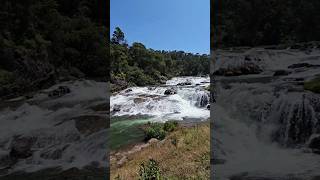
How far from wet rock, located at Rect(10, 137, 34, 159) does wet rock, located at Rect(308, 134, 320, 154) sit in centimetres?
474

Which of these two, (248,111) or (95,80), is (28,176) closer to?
(95,80)

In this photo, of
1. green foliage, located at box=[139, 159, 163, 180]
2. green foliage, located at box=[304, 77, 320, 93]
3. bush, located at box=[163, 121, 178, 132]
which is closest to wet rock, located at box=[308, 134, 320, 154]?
green foliage, located at box=[304, 77, 320, 93]

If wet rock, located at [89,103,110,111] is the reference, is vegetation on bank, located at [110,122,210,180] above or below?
below

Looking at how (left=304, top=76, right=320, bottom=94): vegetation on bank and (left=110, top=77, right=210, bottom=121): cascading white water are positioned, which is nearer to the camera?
(left=304, top=76, right=320, bottom=94): vegetation on bank

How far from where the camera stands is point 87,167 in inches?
301

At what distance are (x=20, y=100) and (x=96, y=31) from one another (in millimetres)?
1961

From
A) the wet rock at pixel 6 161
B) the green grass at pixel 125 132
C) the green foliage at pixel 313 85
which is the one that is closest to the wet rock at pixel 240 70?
the green foliage at pixel 313 85

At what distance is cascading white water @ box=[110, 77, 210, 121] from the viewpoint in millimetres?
12516

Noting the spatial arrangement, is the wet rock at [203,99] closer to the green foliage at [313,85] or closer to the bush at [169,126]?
the bush at [169,126]

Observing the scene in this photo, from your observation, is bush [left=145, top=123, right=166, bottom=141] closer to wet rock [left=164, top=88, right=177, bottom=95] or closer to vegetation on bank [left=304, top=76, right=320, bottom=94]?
vegetation on bank [left=304, top=76, right=320, bottom=94]

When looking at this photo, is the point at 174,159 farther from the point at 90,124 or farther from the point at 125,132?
the point at 125,132

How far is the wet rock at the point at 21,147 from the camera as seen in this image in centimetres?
792

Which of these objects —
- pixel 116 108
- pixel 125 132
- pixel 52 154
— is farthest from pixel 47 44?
→ pixel 116 108

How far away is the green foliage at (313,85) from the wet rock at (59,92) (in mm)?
4433
